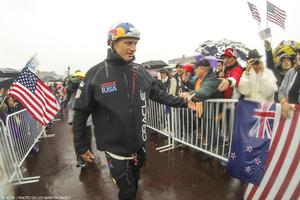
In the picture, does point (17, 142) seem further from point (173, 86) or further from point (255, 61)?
point (255, 61)

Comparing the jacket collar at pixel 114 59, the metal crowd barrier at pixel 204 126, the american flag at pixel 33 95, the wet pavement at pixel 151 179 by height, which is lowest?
the wet pavement at pixel 151 179

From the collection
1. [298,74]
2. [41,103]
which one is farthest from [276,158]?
[41,103]

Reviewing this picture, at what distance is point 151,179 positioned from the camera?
4.41 m

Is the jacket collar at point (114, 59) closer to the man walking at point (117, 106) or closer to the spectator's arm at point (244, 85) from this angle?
the man walking at point (117, 106)

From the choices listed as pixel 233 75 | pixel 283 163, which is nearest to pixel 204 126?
pixel 233 75

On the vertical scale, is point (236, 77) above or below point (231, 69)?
below

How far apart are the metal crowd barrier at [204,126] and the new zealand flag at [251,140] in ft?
2.14

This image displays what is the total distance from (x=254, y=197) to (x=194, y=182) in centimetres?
111

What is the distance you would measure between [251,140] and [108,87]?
6.33ft

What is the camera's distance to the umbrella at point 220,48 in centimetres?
550

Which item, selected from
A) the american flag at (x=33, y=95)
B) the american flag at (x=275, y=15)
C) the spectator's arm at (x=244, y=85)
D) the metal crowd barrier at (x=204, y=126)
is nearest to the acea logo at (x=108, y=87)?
the metal crowd barrier at (x=204, y=126)

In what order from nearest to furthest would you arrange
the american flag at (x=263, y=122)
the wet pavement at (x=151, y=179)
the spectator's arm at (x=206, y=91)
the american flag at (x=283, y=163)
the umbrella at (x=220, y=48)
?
the american flag at (x=283, y=163), the american flag at (x=263, y=122), the spectator's arm at (x=206, y=91), the wet pavement at (x=151, y=179), the umbrella at (x=220, y=48)

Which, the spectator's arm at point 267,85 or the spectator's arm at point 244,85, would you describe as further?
the spectator's arm at point 244,85

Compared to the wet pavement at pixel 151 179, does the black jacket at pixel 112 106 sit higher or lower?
higher
